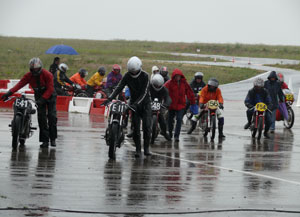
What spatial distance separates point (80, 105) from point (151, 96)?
9996 millimetres

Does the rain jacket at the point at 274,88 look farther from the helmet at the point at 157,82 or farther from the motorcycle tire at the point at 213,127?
the helmet at the point at 157,82

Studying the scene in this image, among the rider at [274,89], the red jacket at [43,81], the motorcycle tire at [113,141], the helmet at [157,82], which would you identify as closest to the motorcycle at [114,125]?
the motorcycle tire at [113,141]

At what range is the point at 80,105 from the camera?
27719 mm

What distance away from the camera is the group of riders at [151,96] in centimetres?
1464

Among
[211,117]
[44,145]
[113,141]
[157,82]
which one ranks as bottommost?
[44,145]

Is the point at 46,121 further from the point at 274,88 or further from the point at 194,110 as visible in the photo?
the point at 274,88

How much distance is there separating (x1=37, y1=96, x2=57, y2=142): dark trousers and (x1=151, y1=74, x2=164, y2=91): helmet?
9.36 feet

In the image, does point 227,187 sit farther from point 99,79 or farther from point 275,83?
point 99,79

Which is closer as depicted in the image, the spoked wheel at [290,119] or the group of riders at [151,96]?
the group of riders at [151,96]

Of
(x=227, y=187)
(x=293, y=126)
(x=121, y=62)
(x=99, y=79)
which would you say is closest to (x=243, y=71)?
(x=121, y=62)

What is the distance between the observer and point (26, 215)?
8.23 m

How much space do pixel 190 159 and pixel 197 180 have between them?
117 inches

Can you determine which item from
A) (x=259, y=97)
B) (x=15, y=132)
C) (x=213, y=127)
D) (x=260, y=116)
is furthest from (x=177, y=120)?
(x=15, y=132)

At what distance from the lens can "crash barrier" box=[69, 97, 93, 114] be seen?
2720 centimetres
